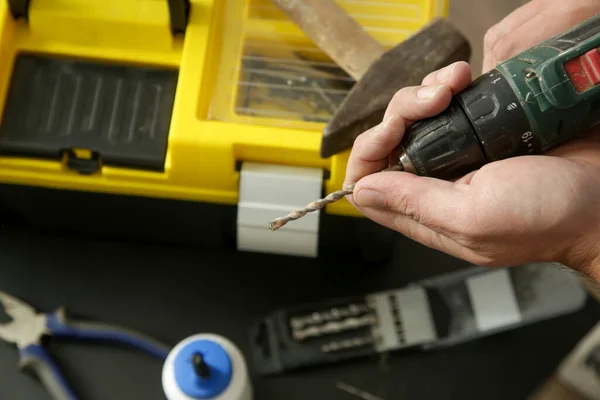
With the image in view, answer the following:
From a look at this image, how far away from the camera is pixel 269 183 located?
0.66 meters

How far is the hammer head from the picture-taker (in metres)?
0.60

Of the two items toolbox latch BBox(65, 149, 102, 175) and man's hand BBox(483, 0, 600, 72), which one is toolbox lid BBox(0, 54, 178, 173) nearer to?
toolbox latch BBox(65, 149, 102, 175)

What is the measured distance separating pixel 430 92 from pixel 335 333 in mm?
379

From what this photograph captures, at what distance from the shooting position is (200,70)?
0.67 meters

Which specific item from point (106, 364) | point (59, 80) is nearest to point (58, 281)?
point (106, 364)

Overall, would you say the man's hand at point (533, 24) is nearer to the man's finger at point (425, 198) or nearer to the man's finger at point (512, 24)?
the man's finger at point (512, 24)

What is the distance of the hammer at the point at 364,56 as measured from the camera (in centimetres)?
61

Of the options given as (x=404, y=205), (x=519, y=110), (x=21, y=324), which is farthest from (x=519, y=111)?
(x=21, y=324)

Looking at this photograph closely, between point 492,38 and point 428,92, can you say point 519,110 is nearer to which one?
point 428,92

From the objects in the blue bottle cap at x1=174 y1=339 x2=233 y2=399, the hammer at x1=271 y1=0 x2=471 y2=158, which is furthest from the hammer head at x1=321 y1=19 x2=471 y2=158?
the blue bottle cap at x1=174 y1=339 x2=233 y2=399

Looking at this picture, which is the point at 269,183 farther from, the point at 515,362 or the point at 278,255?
the point at 515,362

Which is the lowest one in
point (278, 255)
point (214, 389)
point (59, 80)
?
point (214, 389)

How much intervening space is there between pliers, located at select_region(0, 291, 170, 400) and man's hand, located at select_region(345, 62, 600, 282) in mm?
350

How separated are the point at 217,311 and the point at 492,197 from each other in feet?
1.37
